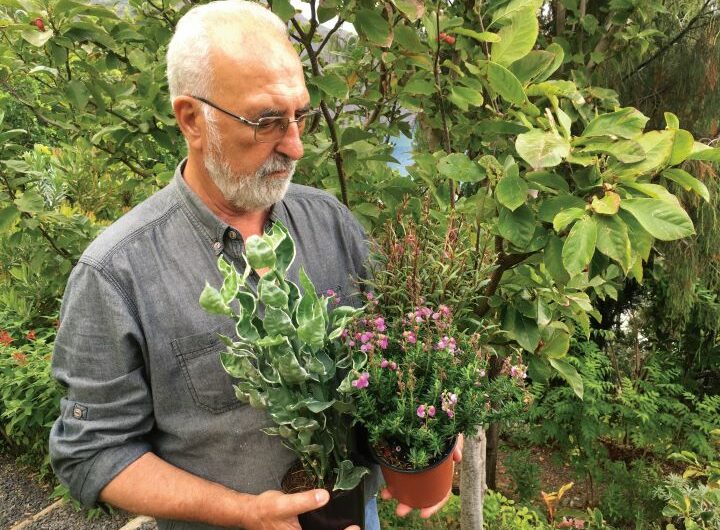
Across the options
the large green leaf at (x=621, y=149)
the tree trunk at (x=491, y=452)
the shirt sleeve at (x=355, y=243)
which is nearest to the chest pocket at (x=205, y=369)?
the shirt sleeve at (x=355, y=243)

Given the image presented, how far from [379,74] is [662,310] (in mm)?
3466

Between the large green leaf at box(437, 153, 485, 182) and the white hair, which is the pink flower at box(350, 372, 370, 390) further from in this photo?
the white hair

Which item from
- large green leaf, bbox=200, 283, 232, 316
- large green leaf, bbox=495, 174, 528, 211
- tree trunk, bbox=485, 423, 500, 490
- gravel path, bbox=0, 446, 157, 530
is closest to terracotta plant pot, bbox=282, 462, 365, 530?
large green leaf, bbox=200, 283, 232, 316

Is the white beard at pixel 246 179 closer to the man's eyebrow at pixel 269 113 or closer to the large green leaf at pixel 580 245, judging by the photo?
the man's eyebrow at pixel 269 113

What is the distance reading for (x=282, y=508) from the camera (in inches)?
47.4

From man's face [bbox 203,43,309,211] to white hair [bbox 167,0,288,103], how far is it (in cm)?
4

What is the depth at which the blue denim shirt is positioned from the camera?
132 centimetres

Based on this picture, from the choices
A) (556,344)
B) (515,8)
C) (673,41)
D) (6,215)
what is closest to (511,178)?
(515,8)

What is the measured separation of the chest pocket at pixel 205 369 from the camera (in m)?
1.37

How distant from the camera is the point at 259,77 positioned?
1362 millimetres

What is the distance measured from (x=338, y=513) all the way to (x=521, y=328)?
731 millimetres

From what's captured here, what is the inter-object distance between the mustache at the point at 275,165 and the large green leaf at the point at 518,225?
0.55 meters

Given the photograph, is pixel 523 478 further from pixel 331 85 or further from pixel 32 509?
pixel 331 85

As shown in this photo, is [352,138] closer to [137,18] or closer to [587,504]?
[137,18]
